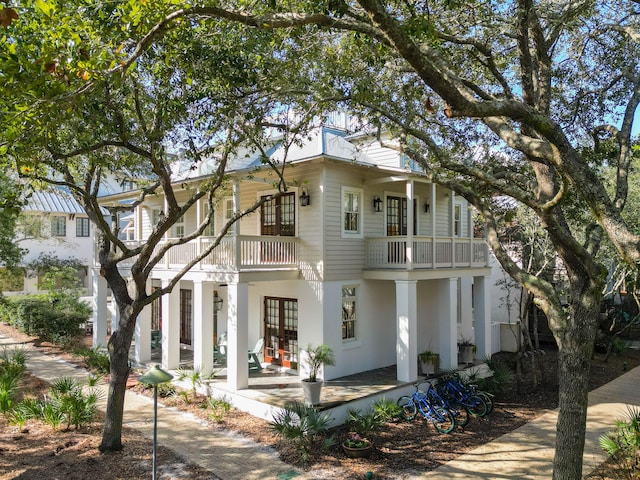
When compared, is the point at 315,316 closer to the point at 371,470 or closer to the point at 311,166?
the point at 311,166

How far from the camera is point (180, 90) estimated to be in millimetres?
9352

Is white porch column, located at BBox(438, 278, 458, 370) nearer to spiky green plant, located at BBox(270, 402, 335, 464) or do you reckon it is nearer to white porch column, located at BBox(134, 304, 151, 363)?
spiky green plant, located at BBox(270, 402, 335, 464)

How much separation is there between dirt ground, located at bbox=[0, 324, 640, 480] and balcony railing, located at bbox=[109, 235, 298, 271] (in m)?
3.72

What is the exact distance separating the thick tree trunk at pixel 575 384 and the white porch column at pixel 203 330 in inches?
378

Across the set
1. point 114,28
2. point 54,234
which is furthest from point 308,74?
point 54,234

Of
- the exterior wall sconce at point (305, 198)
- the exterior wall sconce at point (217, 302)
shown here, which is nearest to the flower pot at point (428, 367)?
the exterior wall sconce at point (305, 198)

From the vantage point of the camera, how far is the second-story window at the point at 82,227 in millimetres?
39406

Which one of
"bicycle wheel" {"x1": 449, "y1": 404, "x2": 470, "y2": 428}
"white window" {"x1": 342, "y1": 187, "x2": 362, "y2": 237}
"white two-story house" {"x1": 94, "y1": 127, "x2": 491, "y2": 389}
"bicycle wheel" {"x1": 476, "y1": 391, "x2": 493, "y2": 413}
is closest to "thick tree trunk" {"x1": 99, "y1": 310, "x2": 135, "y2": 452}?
"white two-story house" {"x1": 94, "y1": 127, "x2": 491, "y2": 389}

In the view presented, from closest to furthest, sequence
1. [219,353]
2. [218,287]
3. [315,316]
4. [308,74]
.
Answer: [308,74] < [315,316] < [219,353] < [218,287]

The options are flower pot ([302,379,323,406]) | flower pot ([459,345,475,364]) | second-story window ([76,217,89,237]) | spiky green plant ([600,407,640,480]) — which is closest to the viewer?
spiky green plant ([600,407,640,480])

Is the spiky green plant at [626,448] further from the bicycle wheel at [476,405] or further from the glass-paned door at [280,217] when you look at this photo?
the glass-paned door at [280,217]

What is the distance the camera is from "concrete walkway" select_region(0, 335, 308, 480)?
8.58 metres

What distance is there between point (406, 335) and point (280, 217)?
530 cm

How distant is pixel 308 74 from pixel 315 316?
6493mm
